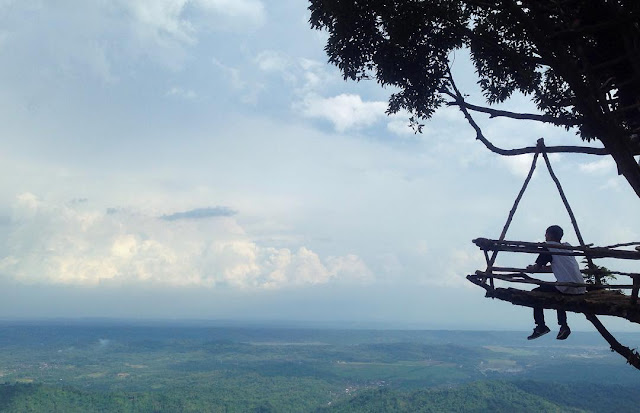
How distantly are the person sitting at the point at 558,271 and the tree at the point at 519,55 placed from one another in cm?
49

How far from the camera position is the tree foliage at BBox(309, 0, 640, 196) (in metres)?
5.50

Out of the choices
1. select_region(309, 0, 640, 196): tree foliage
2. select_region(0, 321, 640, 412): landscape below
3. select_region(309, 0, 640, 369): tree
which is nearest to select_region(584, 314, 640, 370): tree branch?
select_region(309, 0, 640, 369): tree

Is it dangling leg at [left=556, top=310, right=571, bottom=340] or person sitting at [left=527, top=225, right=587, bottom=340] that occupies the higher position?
person sitting at [left=527, top=225, right=587, bottom=340]

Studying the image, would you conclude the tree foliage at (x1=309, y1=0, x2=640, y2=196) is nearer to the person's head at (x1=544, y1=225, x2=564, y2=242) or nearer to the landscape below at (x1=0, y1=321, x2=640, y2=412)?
the person's head at (x1=544, y1=225, x2=564, y2=242)

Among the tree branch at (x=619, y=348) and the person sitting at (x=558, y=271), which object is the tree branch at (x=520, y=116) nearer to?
the person sitting at (x=558, y=271)

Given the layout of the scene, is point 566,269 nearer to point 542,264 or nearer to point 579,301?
point 542,264

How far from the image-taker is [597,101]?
18.2 ft

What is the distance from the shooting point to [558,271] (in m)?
5.73

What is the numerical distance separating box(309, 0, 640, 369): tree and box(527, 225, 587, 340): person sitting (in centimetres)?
49

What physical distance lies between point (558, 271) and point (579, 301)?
2.66ft

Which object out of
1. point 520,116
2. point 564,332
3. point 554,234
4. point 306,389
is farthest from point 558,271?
point 306,389

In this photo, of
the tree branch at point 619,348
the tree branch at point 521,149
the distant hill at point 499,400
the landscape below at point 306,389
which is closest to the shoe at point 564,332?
the tree branch at point 619,348

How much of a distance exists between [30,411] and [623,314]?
11193 centimetres

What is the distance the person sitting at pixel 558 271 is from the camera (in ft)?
18.5
